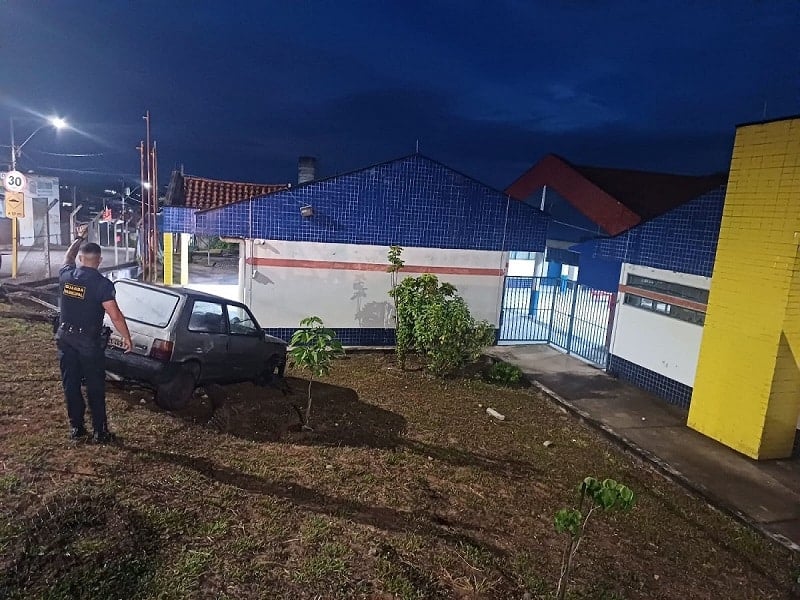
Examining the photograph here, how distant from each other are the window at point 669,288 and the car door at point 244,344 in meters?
7.19

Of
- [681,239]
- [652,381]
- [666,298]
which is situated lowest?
[652,381]

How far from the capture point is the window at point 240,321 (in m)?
7.39

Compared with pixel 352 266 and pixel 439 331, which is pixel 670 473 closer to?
pixel 439 331

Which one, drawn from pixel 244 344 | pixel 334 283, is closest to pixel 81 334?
pixel 244 344

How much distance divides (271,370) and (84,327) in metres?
3.43

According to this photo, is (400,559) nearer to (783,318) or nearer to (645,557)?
(645,557)

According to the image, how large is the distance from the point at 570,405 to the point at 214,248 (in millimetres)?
31297

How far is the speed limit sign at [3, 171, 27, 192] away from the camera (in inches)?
592

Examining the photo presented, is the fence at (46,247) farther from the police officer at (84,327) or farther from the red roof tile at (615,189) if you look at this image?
the red roof tile at (615,189)

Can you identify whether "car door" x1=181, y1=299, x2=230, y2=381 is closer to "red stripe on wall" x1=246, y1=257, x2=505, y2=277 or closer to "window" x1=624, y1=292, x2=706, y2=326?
"red stripe on wall" x1=246, y1=257, x2=505, y2=277

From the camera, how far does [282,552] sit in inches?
155

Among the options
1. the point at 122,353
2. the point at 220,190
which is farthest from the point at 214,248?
the point at 122,353

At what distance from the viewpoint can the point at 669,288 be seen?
937cm

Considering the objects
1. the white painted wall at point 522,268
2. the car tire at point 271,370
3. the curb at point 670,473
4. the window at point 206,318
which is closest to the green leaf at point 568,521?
the curb at point 670,473
